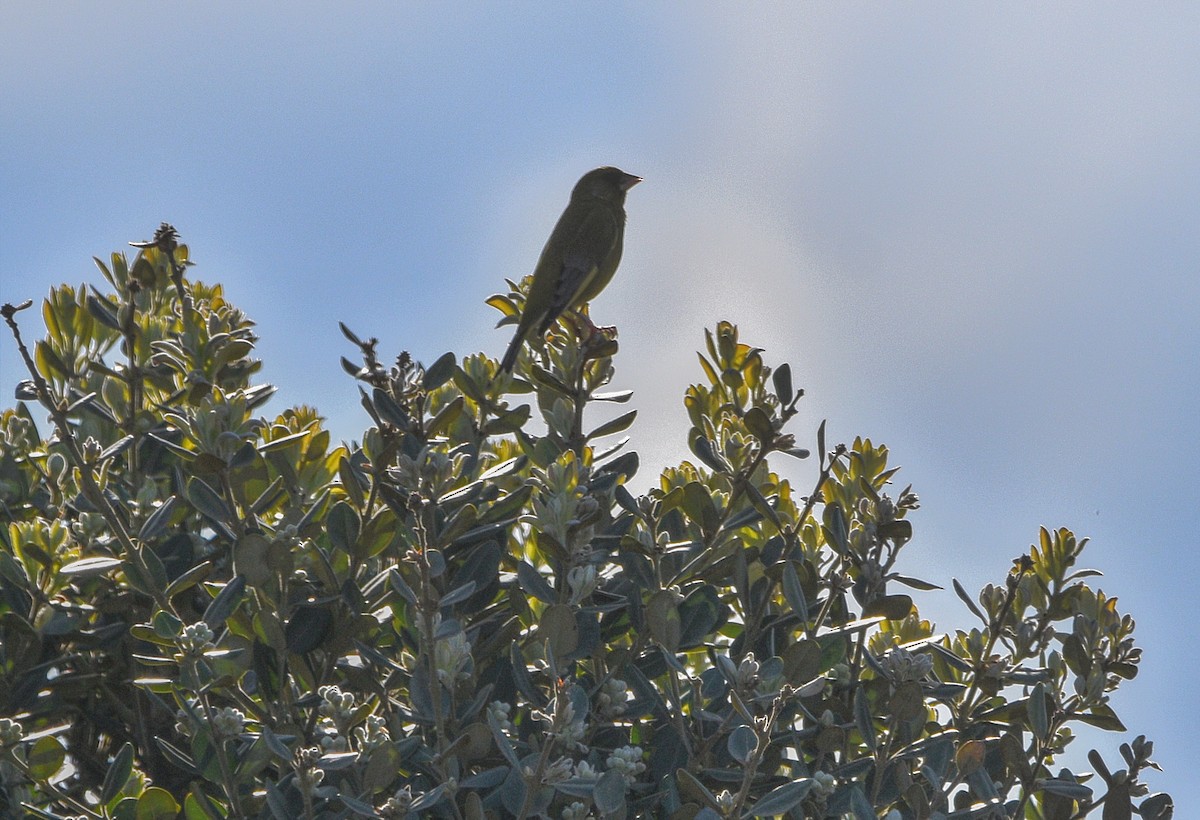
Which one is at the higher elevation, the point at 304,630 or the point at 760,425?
the point at 760,425

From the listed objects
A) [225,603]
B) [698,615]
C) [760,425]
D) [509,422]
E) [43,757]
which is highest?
[509,422]

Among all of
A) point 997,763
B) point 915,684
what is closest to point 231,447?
point 915,684

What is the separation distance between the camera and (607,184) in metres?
6.75

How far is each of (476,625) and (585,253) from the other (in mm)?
3290

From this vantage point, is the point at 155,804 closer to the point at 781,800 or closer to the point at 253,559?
the point at 253,559

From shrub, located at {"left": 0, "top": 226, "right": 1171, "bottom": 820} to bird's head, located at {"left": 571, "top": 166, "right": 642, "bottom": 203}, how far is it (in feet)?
11.2

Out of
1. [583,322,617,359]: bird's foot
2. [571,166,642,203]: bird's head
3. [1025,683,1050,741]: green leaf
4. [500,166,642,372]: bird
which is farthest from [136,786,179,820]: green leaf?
[571,166,642,203]: bird's head

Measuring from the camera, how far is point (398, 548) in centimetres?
285

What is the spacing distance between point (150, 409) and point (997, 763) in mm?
2552

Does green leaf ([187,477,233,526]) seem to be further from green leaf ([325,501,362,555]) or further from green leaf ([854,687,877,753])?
green leaf ([854,687,877,753])

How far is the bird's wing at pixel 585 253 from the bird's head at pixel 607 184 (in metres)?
0.26

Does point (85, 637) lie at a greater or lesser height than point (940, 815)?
greater

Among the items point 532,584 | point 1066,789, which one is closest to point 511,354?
point 532,584

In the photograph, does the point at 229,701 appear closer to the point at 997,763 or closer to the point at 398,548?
the point at 398,548
